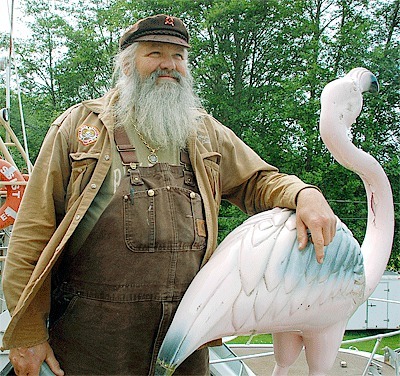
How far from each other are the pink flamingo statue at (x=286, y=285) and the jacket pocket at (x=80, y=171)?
1.24 ft

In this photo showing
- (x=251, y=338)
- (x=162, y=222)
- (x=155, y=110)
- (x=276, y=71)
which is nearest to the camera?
(x=162, y=222)

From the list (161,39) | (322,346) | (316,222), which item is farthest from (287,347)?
(161,39)

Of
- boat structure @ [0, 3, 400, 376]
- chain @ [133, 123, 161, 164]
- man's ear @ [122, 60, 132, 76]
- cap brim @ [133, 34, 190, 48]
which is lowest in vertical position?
boat structure @ [0, 3, 400, 376]

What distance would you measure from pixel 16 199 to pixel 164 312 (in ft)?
7.08

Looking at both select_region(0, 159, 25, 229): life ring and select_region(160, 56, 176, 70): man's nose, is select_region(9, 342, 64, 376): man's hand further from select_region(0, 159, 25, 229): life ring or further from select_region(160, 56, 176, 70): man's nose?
select_region(0, 159, 25, 229): life ring

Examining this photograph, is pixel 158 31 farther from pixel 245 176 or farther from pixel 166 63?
pixel 245 176

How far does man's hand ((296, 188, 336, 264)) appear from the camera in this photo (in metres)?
1.26

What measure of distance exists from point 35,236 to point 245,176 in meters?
0.60

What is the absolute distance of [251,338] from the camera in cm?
303

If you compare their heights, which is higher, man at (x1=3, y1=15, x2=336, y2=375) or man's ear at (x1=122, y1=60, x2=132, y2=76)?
man's ear at (x1=122, y1=60, x2=132, y2=76)

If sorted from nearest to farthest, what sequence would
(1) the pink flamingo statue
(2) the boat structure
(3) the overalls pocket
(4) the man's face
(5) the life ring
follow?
1. (1) the pink flamingo statue
2. (3) the overalls pocket
3. (4) the man's face
4. (2) the boat structure
5. (5) the life ring

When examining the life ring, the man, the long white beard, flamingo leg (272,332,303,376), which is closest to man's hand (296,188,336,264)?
the man

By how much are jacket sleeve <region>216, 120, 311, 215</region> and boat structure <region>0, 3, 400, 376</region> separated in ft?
2.26

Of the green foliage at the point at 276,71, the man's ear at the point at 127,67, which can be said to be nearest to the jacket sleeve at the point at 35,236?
the man's ear at the point at 127,67
